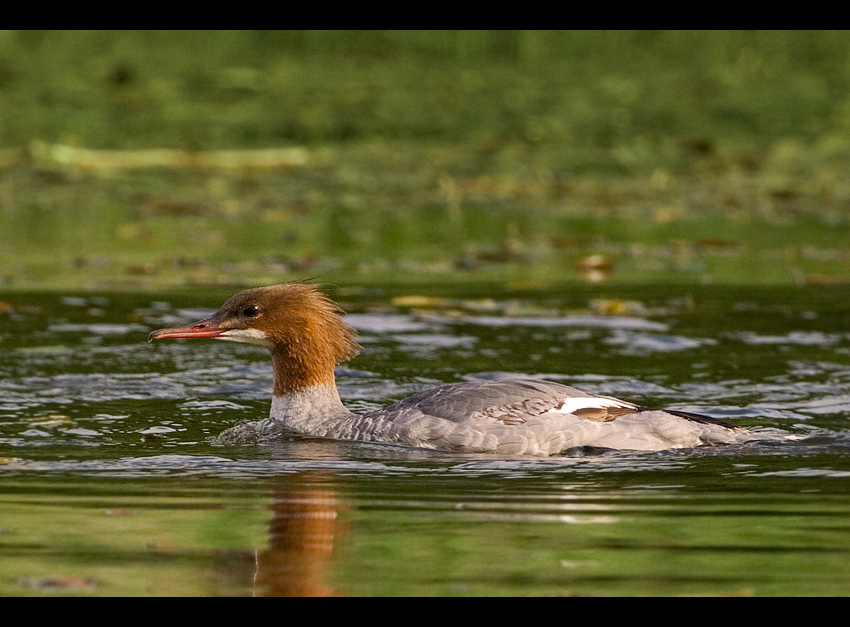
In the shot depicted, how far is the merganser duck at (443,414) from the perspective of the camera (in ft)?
26.8

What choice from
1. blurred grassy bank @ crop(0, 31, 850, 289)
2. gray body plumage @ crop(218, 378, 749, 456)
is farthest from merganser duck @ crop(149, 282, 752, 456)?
blurred grassy bank @ crop(0, 31, 850, 289)

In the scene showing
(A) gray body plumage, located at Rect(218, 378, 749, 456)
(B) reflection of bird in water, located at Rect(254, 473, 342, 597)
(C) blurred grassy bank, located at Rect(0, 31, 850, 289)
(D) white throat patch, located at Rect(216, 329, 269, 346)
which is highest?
(C) blurred grassy bank, located at Rect(0, 31, 850, 289)

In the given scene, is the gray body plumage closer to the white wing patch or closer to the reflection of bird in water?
the white wing patch

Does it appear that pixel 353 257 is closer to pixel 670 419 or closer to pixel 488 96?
pixel 670 419

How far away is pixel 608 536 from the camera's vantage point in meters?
6.25

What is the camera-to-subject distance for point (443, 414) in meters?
8.30

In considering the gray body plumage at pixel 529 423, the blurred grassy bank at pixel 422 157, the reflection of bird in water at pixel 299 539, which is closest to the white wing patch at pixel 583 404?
the gray body plumage at pixel 529 423

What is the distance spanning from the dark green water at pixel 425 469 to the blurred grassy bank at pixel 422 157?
161 cm

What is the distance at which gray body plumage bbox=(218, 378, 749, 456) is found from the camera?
8.16 m

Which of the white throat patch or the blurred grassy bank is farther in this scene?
the blurred grassy bank

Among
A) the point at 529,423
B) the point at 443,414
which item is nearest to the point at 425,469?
the point at 443,414

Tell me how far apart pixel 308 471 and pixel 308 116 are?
13494mm

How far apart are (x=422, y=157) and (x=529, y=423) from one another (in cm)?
1114

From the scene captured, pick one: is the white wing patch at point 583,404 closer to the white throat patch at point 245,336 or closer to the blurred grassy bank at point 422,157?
the white throat patch at point 245,336
